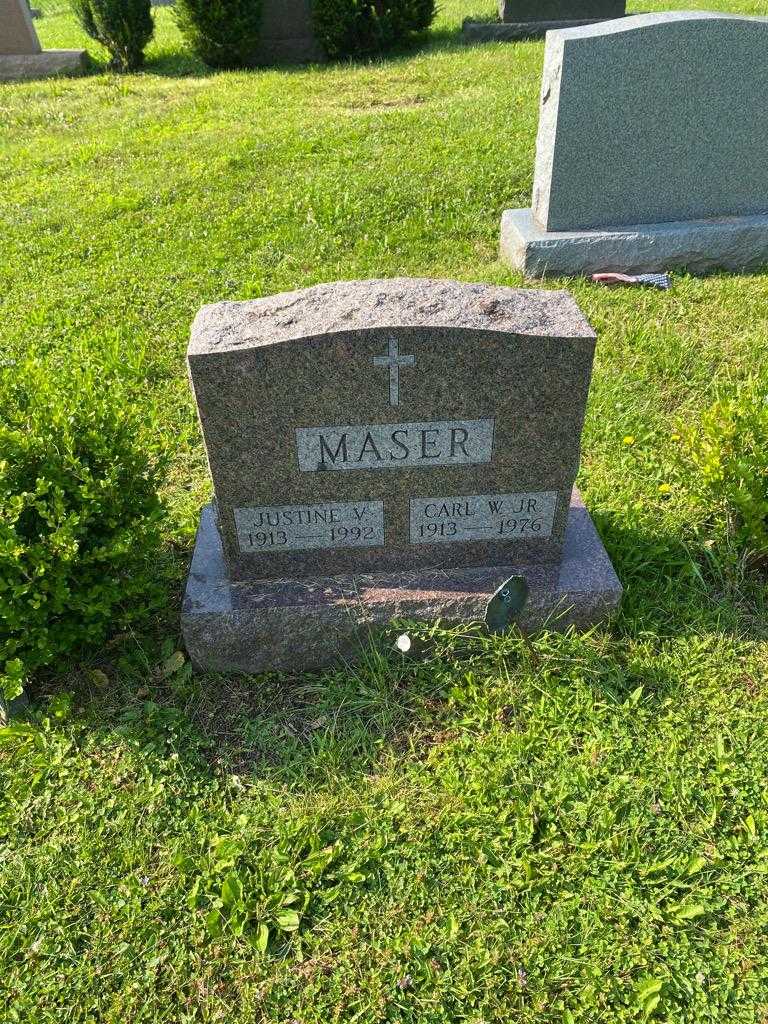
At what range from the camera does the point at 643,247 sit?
5.11 metres

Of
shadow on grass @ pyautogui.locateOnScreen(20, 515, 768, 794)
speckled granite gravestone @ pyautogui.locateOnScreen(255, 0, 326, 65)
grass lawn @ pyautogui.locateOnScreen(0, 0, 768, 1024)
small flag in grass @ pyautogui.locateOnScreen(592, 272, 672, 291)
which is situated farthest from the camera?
speckled granite gravestone @ pyautogui.locateOnScreen(255, 0, 326, 65)

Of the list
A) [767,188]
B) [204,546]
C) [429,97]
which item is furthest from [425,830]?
[429,97]

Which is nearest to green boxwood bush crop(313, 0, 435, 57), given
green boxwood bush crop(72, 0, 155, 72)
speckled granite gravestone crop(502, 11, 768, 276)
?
green boxwood bush crop(72, 0, 155, 72)

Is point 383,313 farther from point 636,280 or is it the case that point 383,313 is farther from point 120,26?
point 120,26

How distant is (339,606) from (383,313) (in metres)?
1.01

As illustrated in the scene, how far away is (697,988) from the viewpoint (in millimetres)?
1994

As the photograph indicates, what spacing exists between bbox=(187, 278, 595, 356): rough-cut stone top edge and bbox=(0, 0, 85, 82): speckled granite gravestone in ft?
34.3

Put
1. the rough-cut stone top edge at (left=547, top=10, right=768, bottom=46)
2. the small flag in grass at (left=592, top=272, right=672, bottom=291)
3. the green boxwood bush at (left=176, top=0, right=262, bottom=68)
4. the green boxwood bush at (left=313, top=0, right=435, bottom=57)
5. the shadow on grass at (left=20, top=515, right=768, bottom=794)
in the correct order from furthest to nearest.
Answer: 1. the green boxwood bush at (left=313, top=0, right=435, bottom=57)
2. the green boxwood bush at (left=176, top=0, right=262, bottom=68)
3. the small flag in grass at (left=592, top=272, right=672, bottom=291)
4. the rough-cut stone top edge at (left=547, top=10, right=768, bottom=46)
5. the shadow on grass at (left=20, top=515, right=768, bottom=794)

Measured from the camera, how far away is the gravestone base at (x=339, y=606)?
2.71m

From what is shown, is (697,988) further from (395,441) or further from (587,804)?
(395,441)

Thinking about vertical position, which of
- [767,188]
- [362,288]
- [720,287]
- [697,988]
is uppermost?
[362,288]

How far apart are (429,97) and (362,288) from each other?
7.12 metres

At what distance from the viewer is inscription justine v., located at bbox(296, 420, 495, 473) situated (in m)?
2.52

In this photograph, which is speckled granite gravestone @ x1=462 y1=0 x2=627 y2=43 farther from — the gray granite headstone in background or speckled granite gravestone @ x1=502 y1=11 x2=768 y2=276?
speckled granite gravestone @ x1=502 y1=11 x2=768 y2=276
